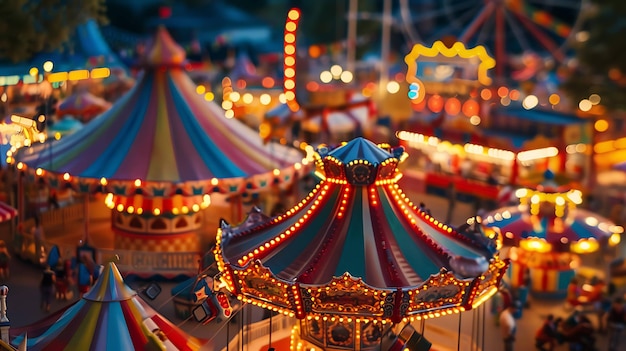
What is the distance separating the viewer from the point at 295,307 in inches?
471

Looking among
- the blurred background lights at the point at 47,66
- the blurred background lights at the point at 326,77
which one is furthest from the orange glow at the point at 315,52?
the blurred background lights at the point at 47,66

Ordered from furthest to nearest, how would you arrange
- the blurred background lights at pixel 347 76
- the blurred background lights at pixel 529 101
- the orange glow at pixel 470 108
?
1. the blurred background lights at pixel 347 76
2. the blurred background lights at pixel 529 101
3. the orange glow at pixel 470 108

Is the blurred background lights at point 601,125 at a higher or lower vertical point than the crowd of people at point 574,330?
higher

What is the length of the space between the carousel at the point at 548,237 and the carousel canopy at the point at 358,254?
5.03 metres

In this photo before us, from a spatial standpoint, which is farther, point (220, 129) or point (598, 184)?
point (598, 184)

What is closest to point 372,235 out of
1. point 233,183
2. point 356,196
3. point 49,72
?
point 356,196

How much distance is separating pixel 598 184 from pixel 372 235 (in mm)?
16766

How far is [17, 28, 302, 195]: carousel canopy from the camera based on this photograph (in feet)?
59.3

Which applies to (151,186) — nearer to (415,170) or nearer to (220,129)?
(220,129)

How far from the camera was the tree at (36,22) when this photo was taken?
23.4 metres

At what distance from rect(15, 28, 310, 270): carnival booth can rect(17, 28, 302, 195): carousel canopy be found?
0.06 ft

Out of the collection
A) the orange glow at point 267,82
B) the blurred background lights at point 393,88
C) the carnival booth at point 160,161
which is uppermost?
the orange glow at point 267,82

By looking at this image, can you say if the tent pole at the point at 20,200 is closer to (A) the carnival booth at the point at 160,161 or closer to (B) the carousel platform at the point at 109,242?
(A) the carnival booth at the point at 160,161

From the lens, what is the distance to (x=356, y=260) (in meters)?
12.2
